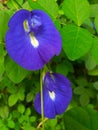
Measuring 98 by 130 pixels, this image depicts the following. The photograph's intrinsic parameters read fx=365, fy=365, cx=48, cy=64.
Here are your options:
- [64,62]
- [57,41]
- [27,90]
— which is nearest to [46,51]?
[57,41]

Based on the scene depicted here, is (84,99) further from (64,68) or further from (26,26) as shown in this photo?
(26,26)

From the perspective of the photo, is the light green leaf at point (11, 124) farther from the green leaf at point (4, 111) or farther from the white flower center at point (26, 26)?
the white flower center at point (26, 26)

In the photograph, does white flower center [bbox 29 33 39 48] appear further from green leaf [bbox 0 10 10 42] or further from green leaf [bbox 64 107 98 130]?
green leaf [bbox 64 107 98 130]

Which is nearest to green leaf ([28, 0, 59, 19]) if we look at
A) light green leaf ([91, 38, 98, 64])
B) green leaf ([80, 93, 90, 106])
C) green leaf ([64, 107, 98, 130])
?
light green leaf ([91, 38, 98, 64])

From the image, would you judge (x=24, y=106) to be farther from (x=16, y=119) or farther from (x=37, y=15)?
→ (x=37, y=15)

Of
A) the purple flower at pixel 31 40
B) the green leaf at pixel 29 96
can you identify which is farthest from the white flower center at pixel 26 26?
the green leaf at pixel 29 96

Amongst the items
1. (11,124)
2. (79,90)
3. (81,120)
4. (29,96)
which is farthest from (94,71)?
(81,120)

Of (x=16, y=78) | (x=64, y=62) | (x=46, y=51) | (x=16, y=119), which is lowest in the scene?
(x=16, y=119)
